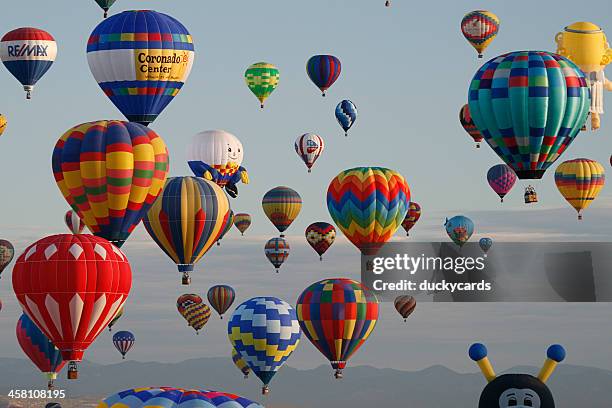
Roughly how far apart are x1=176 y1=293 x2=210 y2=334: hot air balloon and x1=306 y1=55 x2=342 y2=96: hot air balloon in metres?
11.2

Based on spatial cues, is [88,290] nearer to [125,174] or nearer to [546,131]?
[125,174]

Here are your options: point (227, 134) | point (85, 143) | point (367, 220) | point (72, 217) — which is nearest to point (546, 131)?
point (367, 220)

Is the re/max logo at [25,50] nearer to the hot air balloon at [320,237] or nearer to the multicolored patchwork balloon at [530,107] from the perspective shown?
the hot air balloon at [320,237]

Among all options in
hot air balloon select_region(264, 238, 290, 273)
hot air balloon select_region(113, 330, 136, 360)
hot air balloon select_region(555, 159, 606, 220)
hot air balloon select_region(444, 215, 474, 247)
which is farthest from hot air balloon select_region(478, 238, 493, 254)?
hot air balloon select_region(113, 330, 136, 360)

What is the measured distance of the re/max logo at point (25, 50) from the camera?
50.7m

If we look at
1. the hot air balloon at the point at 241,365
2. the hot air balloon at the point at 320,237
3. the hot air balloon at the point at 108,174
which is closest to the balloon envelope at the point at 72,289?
the hot air balloon at the point at 108,174

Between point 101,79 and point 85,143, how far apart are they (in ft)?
11.7

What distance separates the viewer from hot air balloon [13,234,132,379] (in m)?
37.0

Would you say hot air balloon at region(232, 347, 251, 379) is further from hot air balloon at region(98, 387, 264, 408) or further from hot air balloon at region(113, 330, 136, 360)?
hot air balloon at region(98, 387, 264, 408)

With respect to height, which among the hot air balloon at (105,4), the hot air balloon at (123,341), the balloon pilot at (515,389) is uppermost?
the hot air balloon at (105,4)

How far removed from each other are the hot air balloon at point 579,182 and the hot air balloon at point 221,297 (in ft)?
50.6

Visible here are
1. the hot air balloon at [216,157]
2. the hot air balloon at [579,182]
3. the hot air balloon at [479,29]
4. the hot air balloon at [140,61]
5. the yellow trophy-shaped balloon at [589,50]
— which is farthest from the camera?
the hot air balloon at [579,182]

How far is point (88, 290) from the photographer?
37.0 meters

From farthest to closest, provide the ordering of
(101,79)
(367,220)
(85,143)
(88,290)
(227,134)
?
(227,134)
(367,220)
(101,79)
(85,143)
(88,290)
